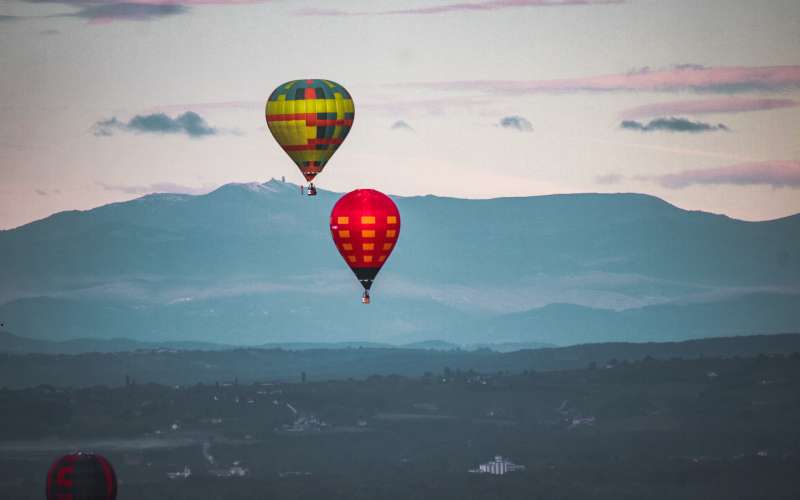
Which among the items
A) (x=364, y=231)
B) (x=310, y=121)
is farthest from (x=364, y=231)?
(x=310, y=121)

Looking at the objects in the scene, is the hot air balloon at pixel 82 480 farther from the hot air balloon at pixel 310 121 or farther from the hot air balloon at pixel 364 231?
the hot air balloon at pixel 364 231

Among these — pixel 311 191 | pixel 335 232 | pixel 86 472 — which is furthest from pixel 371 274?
pixel 86 472

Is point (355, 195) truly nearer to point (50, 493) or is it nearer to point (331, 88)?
point (331, 88)

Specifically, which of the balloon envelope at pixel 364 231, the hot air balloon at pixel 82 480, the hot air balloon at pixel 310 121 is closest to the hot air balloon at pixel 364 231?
the balloon envelope at pixel 364 231

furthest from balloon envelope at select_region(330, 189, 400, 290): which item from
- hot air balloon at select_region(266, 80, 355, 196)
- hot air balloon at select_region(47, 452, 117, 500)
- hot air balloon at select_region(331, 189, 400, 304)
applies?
hot air balloon at select_region(47, 452, 117, 500)

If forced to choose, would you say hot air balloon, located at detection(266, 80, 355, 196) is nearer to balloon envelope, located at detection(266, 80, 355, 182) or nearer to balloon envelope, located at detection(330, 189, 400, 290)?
balloon envelope, located at detection(266, 80, 355, 182)

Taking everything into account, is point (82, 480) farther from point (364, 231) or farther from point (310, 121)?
point (364, 231)
